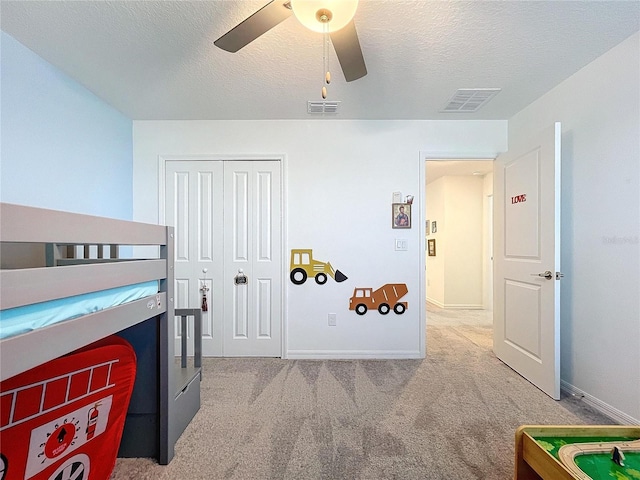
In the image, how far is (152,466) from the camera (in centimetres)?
145

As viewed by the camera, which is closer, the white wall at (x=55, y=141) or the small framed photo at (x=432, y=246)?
the white wall at (x=55, y=141)

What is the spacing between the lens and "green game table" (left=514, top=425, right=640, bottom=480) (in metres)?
1.06

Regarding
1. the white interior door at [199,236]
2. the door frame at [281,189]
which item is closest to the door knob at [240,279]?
the white interior door at [199,236]

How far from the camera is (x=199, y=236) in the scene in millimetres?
2893

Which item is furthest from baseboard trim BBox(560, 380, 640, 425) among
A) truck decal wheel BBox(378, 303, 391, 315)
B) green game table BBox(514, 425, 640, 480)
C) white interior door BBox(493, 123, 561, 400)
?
truck decal wheel BBox(378, 303, 391, 315)

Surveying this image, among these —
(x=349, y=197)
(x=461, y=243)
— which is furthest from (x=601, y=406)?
(x=461, y=243)

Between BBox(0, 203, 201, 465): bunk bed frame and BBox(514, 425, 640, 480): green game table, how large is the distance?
1.68m

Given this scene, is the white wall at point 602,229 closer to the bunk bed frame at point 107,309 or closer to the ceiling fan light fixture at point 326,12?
the ceiling fan light fixture at point 326,12

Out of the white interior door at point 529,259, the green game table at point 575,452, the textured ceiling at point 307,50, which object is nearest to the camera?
the green game table at point 575,452

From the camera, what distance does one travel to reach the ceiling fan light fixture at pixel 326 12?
3.94 feet

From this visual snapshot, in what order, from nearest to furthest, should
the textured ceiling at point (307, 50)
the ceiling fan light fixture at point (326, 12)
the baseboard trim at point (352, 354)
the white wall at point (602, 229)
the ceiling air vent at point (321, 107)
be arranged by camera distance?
the ceiling fan light fixture at point (326, 12)
the textured ceiling at point (307, 50)
the white wall at point (602, 229)
the ceiling air vent at point (321, 107)
the baseboard trim at point (352, 354)

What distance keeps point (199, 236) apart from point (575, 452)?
2967 mm

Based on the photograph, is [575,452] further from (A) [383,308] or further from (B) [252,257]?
(B) [252,257]

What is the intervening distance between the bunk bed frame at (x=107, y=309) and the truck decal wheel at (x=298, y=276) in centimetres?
106
